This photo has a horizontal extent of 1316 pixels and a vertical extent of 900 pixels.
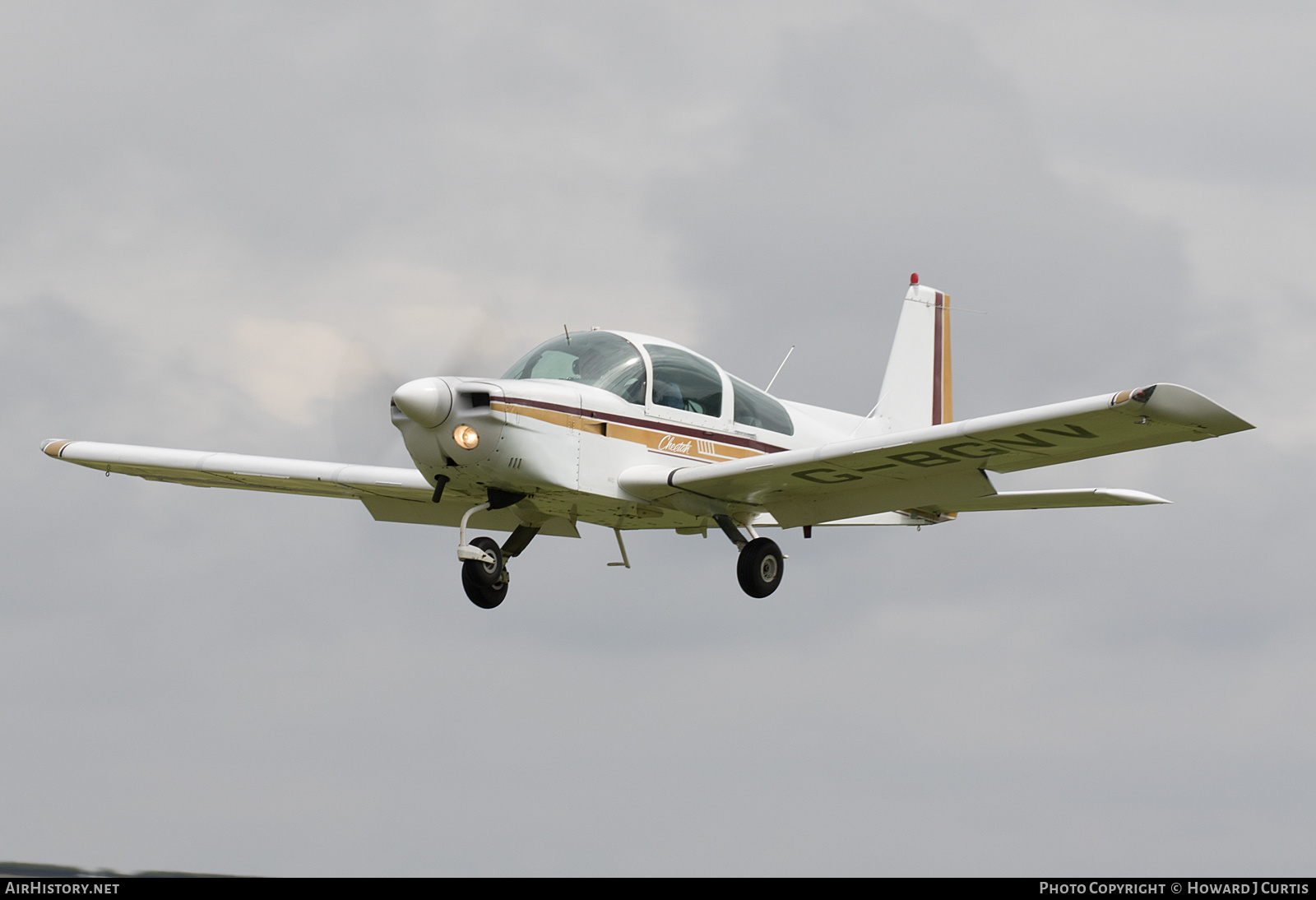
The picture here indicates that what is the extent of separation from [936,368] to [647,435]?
622cm

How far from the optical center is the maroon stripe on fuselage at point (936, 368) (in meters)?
18.9

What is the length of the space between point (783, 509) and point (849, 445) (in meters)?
1.91

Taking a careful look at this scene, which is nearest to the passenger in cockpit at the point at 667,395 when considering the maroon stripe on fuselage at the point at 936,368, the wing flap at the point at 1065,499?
the wing flap at the point at 1065,499

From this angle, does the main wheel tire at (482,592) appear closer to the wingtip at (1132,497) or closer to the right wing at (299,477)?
the right wing at (299,477)

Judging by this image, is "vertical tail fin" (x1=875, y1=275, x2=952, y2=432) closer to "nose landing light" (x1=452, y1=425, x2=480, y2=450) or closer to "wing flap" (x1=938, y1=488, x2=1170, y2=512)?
"wing flap" (x1=938, y1=488, x2=1170, y2=512)

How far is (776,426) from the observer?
50.9 ft

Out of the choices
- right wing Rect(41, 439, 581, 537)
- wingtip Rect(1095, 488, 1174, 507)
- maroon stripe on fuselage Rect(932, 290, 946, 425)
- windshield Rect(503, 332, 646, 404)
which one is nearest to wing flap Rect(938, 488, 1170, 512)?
wingtip Rect(1095, 488, 1174, 507)

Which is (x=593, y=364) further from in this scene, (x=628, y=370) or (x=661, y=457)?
(x=661, y=457)

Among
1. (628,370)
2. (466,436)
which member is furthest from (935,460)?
(466,436)

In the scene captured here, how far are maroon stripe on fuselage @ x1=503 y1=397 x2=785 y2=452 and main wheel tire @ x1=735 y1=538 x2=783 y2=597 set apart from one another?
Answer: 114 cm

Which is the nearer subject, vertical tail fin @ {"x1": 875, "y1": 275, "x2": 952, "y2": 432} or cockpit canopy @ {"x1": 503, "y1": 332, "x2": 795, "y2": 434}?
cockpit canopy @ {"x1": 503, "y1": 332, "x2": 795, "y2": 434}

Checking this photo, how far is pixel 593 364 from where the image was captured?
555 inches

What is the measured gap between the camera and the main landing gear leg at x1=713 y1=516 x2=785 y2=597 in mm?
14148
